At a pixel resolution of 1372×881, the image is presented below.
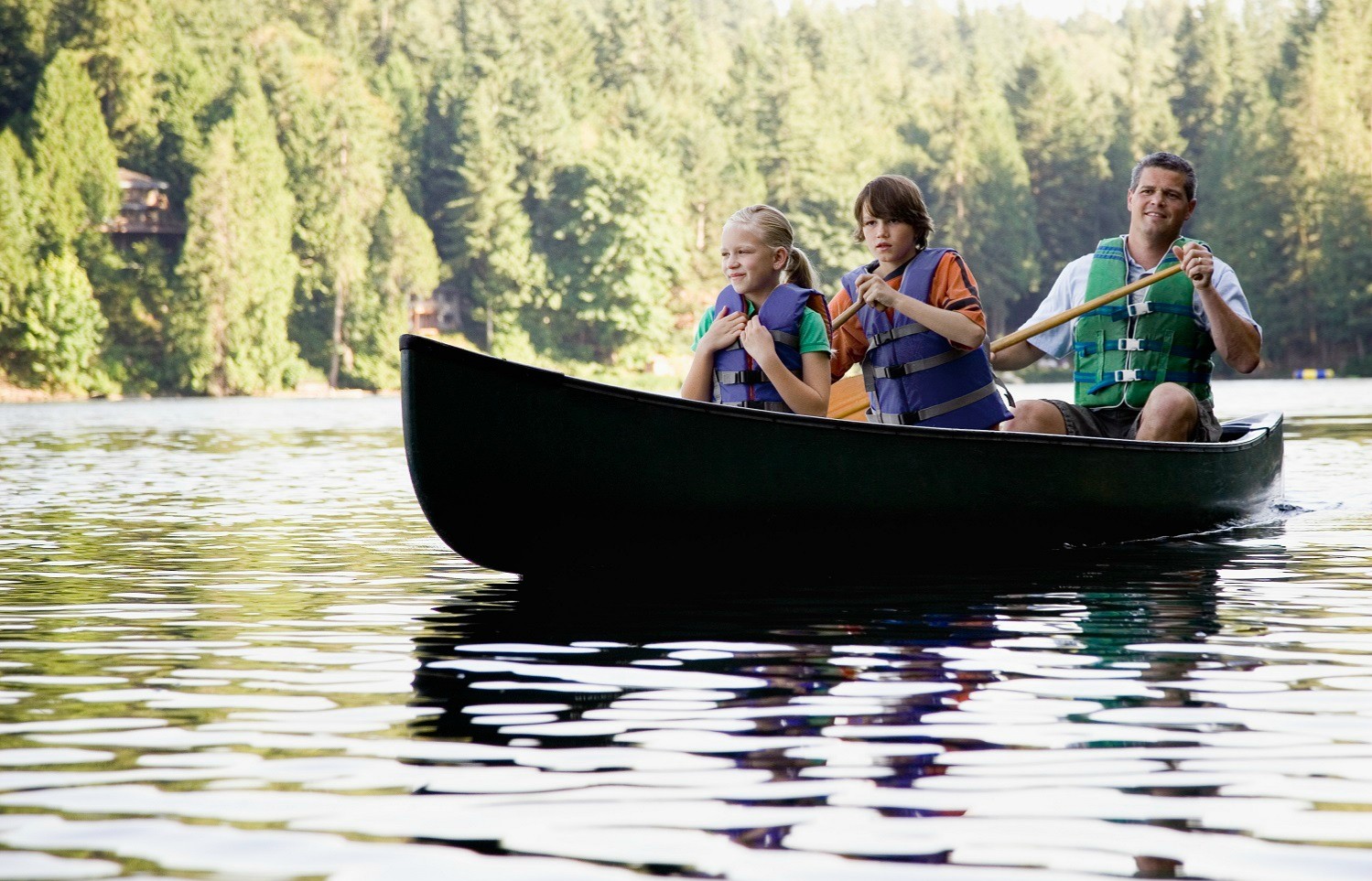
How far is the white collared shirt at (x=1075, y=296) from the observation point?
22.8ft

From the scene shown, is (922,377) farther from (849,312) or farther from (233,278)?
(233,278)

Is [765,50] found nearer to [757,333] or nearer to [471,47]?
[471,47]

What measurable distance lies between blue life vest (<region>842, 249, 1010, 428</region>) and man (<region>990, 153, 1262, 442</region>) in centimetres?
59

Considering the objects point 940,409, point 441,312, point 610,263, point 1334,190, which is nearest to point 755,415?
point 940,409

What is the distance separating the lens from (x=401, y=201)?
57438 millimetres

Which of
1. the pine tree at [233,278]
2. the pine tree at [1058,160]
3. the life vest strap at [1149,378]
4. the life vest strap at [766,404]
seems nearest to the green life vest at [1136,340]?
the life vest strap at [1149,378]

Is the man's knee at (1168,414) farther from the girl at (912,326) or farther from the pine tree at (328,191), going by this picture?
the pine tree at (328,191)

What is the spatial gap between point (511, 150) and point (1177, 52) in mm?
32175

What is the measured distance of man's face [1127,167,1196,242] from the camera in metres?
6.94

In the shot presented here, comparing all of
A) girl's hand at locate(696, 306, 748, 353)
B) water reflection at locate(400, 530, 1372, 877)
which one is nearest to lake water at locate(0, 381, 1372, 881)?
water reflection at locate(400, 530, 1372, 877)

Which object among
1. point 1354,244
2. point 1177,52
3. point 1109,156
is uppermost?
point 1177,52

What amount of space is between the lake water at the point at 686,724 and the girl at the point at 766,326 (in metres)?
0.72

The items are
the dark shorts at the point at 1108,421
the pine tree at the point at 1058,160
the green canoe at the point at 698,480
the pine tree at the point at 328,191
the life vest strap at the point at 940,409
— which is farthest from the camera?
the pine tree at the point at 1058,160

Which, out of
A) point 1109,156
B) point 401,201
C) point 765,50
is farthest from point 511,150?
point 1109,156
